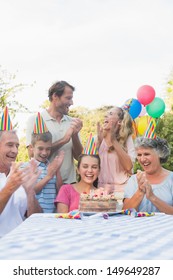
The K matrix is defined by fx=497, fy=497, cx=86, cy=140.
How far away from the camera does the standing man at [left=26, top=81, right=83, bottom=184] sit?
14.3 feet

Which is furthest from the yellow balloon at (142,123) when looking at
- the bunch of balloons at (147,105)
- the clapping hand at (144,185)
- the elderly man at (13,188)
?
the clapping hand at (144,185)

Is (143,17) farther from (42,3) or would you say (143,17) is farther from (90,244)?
(90,244)

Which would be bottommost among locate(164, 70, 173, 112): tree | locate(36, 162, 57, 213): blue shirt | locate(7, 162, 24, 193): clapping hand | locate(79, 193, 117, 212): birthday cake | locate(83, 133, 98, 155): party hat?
locate(36, 162, 57, 213): blue shirt

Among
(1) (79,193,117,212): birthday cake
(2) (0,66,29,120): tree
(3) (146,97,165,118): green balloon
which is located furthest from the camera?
(2) (0,66,29,120): tree

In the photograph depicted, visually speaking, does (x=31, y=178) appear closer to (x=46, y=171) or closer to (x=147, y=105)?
(x=46, y=171)

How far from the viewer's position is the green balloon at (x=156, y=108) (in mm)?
7410

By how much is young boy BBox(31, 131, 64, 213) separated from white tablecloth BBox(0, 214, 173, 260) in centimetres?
162

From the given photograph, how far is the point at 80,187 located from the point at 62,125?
948 millimetres

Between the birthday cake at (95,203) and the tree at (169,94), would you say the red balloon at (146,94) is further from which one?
the tree at (169,94)

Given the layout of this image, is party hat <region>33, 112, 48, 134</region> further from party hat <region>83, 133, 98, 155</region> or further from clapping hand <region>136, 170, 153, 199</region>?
clapping hand <region>136, 170, 153, 199</region>

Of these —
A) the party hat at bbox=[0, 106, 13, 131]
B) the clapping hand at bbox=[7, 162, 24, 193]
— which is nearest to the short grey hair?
the party hat at bbox=[0, 106, 13, 131]

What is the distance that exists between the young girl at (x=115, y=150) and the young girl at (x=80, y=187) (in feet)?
1.53

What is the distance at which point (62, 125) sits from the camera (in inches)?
176

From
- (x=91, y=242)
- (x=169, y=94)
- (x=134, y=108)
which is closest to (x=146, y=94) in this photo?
(x=134, y=108)
